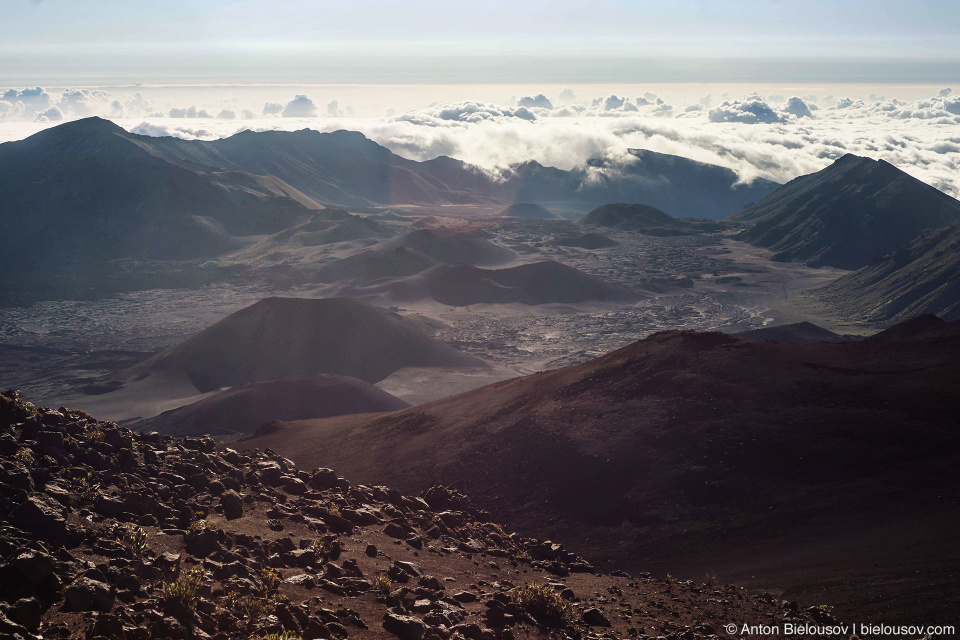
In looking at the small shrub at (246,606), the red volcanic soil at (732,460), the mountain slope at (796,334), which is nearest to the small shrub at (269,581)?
the small shrub at (246,606)

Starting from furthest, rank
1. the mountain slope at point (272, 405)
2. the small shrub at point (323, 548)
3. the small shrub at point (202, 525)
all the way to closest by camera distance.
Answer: the mountain slope at point (272, 405) < the small shrub at point (323, 548) < the small shrub at point (202, 525)

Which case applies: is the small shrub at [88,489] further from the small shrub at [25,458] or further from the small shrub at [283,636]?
the small shrub at [283,636]

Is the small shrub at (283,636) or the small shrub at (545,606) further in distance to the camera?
the small shrub at (545,606)

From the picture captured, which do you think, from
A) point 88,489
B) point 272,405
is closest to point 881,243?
point 272,405

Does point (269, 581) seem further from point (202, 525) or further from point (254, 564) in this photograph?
point (202, 525)

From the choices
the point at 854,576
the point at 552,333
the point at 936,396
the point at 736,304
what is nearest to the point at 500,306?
the point at 552,333

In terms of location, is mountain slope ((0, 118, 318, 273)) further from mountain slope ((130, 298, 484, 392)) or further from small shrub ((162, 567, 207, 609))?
small shrub ((162, 567, 207, 609))

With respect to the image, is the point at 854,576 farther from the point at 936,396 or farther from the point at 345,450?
the point at 345,450
